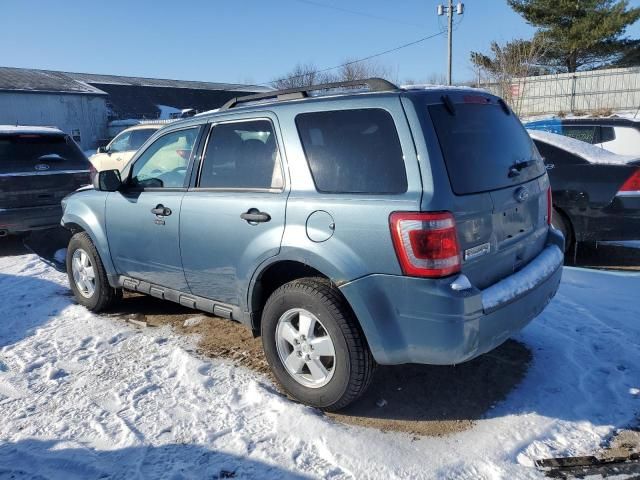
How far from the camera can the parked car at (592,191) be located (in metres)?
5.76

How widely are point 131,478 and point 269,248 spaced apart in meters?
1.43

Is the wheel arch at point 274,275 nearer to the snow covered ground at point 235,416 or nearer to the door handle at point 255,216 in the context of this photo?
the door handle at point 255,216

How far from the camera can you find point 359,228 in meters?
2.83

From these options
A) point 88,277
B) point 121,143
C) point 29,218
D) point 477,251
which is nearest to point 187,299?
point 88,277

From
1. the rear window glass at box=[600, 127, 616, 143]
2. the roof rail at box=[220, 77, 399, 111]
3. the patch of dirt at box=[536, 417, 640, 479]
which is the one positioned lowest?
the patch of dirt at box=[536, 417, 640, 479]

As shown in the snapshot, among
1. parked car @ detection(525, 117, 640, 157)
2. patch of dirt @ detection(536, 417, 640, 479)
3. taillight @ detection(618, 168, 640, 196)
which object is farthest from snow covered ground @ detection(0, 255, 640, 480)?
parked car @ detection(525, 117, 640, 157)

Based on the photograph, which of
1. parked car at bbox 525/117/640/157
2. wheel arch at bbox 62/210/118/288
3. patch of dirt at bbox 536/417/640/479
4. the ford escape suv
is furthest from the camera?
parked car at bbox 525/117/640/157

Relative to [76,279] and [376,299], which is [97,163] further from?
[376,299]

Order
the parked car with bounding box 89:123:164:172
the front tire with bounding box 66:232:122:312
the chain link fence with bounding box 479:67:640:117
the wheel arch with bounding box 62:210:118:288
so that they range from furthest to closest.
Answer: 1. the chain link fence with bounding box 479:67:640:117
2. the parked car with bounding box 89:123:164:172
3. the front tire with bounding box 66:232:122:312
4. the wheel arch with bounding box 62:210:118:288

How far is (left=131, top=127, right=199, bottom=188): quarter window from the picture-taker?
4062mm

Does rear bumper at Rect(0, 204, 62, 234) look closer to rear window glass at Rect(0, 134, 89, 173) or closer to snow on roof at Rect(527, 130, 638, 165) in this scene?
rear window glass at Rect(0, 134, 89, 173)

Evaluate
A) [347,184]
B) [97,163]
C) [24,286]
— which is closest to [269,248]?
[347,184]

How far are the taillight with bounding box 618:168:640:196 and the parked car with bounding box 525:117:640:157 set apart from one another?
46 cm

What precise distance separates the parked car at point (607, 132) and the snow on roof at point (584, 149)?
321 mm
